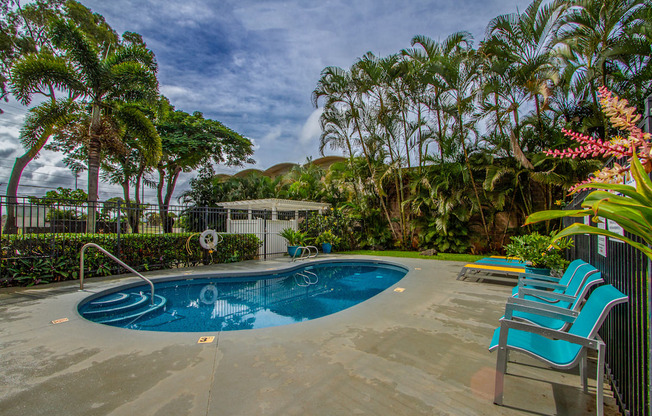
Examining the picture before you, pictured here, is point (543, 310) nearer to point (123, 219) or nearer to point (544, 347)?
point (544, 347)

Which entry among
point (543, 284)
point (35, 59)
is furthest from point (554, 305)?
point (35, 59)

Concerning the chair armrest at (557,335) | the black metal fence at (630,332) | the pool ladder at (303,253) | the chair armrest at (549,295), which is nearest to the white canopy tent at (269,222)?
the pool ladder at (303,253)

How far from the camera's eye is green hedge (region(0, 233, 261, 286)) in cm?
639

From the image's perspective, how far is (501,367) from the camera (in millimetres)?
2367

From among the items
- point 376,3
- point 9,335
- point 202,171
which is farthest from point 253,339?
point 202,171

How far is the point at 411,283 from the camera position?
6742 millimetres

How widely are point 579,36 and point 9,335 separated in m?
14.0

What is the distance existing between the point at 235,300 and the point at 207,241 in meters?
3.39

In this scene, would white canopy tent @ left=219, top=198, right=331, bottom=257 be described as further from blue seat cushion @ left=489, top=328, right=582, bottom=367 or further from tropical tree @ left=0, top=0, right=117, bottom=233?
blue seat cushion @ left=489, top=328, right=582, bottom=367

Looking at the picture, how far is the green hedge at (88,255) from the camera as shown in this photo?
6395 millimetres

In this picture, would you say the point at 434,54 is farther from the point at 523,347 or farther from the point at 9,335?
the point at 9,335

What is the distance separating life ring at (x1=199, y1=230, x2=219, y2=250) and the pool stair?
3041mm

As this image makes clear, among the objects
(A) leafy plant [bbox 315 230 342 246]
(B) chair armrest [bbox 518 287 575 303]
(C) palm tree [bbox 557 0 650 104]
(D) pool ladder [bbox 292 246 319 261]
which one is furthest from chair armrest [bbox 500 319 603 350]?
(A) leafy plant [bbox 315 230 342 246]

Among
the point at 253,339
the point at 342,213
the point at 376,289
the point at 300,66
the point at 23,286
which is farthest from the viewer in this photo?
the point at 342,213
